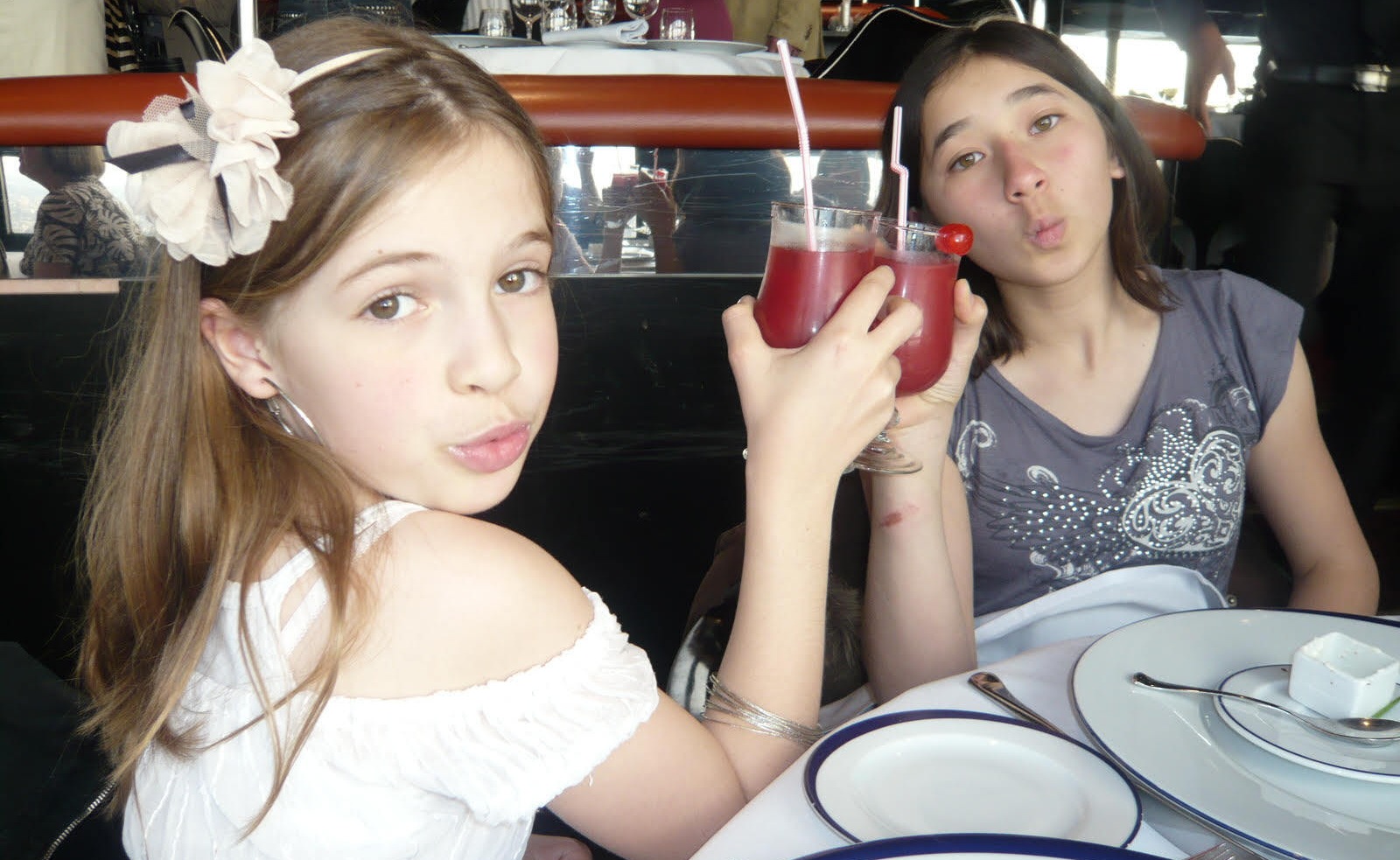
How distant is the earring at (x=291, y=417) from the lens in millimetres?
1058

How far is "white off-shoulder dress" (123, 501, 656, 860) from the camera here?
94 centimetres

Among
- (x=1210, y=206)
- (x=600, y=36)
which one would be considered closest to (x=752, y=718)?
(x=600, y=36)

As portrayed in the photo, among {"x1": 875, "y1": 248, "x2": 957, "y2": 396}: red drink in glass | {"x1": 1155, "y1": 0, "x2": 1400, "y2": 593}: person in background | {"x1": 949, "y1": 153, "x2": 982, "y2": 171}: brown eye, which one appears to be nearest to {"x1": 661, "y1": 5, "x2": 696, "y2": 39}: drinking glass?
{"x1": 1155, "y1": 0, "x2": 1400, "y2": 593}: person in background

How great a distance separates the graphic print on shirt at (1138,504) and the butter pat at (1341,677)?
0.84m

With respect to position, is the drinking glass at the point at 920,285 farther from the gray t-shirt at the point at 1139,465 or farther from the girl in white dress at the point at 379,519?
the gray t-shirt at the point at 1139,465

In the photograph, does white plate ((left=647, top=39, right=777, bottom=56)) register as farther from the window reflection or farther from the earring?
the earring

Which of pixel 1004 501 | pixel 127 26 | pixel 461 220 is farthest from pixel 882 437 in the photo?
pixel 127 26

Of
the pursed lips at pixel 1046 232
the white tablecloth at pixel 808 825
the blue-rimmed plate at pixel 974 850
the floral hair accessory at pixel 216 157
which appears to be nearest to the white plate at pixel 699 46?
the pursed lips at pixel 1046 232

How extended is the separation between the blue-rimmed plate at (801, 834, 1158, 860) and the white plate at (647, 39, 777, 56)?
2795 mm

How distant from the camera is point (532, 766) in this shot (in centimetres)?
93

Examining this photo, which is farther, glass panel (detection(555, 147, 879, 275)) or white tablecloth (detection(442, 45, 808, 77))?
white tablecloth (detection(442, 45, 808, 77))

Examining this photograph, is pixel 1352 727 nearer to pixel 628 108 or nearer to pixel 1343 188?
pixel 628 108

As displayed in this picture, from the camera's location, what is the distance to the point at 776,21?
18.0 ft

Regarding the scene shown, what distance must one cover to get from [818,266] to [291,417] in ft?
2.04
